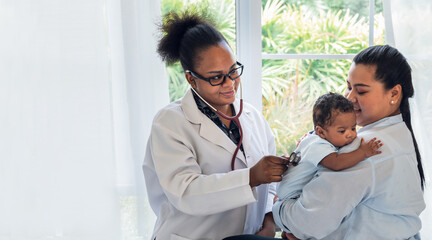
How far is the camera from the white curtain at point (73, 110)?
1998 millimetres

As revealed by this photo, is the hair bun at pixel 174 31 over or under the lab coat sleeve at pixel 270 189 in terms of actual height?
over

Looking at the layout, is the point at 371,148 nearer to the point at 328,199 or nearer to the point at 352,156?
the point at 352,156

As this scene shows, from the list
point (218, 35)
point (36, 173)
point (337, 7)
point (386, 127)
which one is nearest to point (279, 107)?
point (337, 7)

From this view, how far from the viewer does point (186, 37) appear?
5.90 ft

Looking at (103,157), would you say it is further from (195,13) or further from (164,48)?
(195,13)

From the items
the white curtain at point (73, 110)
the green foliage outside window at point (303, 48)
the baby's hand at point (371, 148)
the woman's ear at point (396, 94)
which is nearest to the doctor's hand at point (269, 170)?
the baby's hand at point (371, 148)

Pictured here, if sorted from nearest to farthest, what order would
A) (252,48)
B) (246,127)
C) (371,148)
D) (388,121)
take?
(371,148), (388,121), (246,127), (252,48)

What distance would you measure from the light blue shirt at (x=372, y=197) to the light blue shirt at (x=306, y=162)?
2.1 inches

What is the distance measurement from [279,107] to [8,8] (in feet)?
4.15

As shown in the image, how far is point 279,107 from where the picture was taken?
2387 mm

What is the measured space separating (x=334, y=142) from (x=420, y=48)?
2.75 feet

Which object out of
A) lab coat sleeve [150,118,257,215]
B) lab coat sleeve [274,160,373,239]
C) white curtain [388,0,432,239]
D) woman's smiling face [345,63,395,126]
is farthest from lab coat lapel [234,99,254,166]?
white curtain [388,0,432,239]

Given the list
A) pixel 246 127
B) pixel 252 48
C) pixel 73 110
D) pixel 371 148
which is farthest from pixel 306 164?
pixel 73 110

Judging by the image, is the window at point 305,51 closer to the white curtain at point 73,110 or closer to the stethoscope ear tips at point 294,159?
the white curtain at point 73,110
